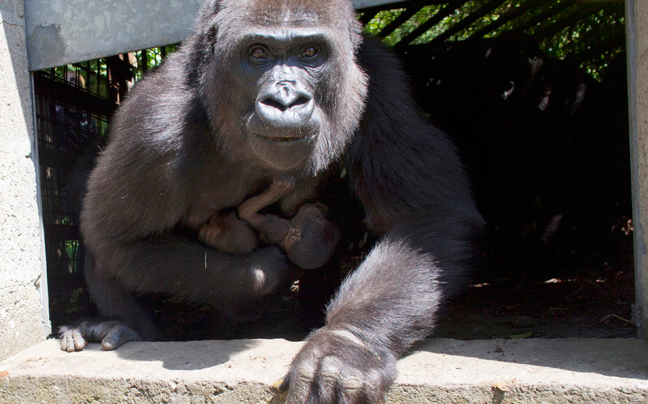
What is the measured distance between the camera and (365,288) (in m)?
2.83

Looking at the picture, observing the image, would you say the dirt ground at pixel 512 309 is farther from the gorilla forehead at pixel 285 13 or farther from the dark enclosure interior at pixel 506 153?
the gorilla forehead at pixel 285 13

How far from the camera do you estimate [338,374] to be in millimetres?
2318

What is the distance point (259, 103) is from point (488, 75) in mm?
4380

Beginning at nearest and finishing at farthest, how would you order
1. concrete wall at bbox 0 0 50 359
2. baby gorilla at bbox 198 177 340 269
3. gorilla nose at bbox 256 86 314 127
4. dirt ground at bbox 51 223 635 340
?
gorilla nose at bbox 256 86 314 127 → concrete wall at bbox 0 0 50 359 → baby gorilla at bbox 198 177 340 269 → dirt ground at bbox 51 223 635 340

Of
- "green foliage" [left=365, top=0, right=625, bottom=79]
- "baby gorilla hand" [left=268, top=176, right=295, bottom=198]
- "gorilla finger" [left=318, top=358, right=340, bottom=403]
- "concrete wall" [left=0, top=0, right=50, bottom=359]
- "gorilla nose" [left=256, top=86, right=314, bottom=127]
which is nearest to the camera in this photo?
"gorilla finger" [left=318, top=358, right=340, bottom=403]

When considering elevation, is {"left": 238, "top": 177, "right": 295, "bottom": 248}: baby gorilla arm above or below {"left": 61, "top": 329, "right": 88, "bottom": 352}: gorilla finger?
above

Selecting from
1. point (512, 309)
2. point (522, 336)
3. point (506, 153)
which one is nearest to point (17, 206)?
point (522, 336)

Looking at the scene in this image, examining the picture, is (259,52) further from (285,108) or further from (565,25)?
(565,25)

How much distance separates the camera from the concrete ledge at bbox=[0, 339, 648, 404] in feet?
7.66

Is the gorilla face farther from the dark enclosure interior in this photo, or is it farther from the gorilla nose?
the dark enclosure interior

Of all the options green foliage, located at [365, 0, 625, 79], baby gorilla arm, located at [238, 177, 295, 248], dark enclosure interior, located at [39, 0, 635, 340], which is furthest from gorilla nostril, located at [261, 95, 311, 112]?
green foliage, located at [365, 0, 625, 79]

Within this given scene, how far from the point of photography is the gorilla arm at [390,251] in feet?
7.76

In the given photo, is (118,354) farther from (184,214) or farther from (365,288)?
(365,288)

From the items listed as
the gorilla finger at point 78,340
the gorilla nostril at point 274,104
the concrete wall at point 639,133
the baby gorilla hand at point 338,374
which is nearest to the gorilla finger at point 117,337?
the gorilla finger at point 78,340
